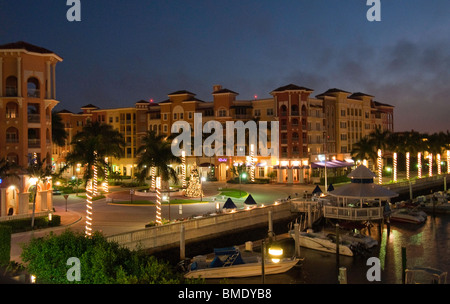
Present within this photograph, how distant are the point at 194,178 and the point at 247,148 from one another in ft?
92.1

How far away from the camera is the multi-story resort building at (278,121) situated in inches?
3105

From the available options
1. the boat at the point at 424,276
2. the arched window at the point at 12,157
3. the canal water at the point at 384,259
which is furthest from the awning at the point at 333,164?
the boat at the point at 424,276

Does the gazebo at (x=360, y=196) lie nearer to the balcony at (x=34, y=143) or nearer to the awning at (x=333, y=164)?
the balcony at (x=34, y=143)

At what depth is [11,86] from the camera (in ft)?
132

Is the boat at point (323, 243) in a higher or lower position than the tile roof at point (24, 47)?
lower

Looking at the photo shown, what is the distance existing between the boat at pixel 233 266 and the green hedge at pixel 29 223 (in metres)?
14.5

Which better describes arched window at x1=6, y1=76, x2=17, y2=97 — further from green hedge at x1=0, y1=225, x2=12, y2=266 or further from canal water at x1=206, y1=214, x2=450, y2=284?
canal water at x1=206, y1=214, x2=450, y2=284

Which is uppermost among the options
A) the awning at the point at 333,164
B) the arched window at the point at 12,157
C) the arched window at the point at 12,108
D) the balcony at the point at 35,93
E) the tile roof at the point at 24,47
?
the tile roof at the point at 24,47

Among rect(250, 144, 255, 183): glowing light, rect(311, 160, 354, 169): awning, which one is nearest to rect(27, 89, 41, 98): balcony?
rect(250, 144, 255, 183): glowing light

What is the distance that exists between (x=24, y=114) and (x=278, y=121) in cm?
4928

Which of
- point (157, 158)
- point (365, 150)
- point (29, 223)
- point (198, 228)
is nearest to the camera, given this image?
point (29, 223)

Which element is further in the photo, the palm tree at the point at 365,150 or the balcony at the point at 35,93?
the palm tree at the point at 365,150

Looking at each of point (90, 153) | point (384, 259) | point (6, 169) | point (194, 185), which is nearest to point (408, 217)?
point (384, 259)

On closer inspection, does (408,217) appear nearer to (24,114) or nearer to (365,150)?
(365,150)
